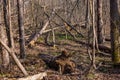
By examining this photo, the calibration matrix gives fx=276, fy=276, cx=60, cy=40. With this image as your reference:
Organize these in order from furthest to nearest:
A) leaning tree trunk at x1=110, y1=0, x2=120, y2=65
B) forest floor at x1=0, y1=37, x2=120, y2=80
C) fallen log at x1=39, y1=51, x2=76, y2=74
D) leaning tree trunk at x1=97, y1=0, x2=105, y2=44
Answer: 1. leaning tree trunk at x1=97, y1=0, x2=105, y2=44
2. leaning tree trunk at x1=110, y1=0, x2=120, y2=65
3. fallen log at x1=39, y1=51, x2=76, y2=74
4. forest floor at x1=0, y1=37, x2=120, y2=80

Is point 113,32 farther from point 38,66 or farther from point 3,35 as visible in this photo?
point 3,35

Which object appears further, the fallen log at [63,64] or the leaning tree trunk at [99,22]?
the leaning tree trunk at [99,22]

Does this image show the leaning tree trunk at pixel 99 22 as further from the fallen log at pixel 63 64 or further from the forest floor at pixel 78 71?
the fallen log at pixel 63 64

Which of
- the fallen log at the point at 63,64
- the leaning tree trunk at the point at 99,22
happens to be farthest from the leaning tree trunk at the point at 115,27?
the leaning tree trunk at the point at 99,22

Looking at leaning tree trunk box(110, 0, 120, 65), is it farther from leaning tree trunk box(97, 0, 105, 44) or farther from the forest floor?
leaning tree trunk box(97, 0, 105, 44)

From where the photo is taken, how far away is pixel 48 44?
2084 cm

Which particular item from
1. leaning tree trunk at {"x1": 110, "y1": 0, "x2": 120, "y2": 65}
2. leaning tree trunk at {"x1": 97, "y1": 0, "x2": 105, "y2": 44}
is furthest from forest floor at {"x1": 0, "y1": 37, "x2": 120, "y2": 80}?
leaning tree trunk at {"x1": 97, "y1": 0, "x2": 105, "y2": 44}

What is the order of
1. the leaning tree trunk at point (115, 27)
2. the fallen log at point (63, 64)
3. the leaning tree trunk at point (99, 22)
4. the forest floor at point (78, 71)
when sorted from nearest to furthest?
the forest floor at point (78, 71) → the fallen log at point (63, 64) → the leaning tree trunk at point (115, 27) → the leaning tree trunk at point (99, 22)

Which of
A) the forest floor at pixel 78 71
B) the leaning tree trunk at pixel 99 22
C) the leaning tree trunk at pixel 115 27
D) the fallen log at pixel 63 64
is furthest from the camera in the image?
the leaning tree trunk at pixel 99 22

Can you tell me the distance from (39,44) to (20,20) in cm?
570

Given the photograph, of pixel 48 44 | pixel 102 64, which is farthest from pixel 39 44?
pixel 102 64

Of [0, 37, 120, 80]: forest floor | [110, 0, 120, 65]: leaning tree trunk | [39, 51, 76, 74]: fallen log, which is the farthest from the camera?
[110, 0, 120, 65]: leaning tree trunk

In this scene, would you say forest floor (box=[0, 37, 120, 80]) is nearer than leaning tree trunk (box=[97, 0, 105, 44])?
Yes

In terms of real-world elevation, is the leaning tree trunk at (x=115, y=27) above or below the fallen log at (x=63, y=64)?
above
